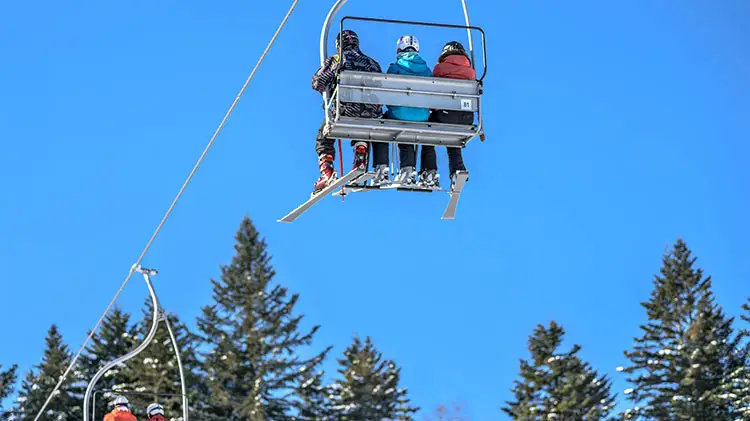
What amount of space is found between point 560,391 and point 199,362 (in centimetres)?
1392

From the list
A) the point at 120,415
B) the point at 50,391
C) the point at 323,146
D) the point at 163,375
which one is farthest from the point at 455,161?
the point at 50,391

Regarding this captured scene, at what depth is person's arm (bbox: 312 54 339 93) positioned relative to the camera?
1434cm

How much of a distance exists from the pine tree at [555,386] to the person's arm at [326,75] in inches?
1477

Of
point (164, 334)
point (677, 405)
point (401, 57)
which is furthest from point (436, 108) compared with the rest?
point (677, 405)

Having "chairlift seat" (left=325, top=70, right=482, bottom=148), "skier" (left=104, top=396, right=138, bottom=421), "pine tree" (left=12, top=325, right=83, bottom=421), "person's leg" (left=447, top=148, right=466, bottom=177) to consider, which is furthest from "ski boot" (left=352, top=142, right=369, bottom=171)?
"pine tree" (left=12, top=325, right=83, bottom=421)

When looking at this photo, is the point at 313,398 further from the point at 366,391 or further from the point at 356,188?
the point at 356,188

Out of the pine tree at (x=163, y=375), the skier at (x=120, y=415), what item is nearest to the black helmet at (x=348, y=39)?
the skier at (x=120, y=415)

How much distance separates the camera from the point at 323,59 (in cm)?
1465

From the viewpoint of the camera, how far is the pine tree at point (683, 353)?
4981 centimetres

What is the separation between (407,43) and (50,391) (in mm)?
40545

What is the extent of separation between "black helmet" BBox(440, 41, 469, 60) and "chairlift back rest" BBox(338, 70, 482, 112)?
19.0 inches

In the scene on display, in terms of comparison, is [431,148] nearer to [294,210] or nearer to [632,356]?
[294,210]

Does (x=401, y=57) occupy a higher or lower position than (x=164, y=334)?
lower

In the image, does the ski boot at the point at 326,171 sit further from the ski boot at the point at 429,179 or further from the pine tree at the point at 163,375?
the pine tree at the point at 163,375
